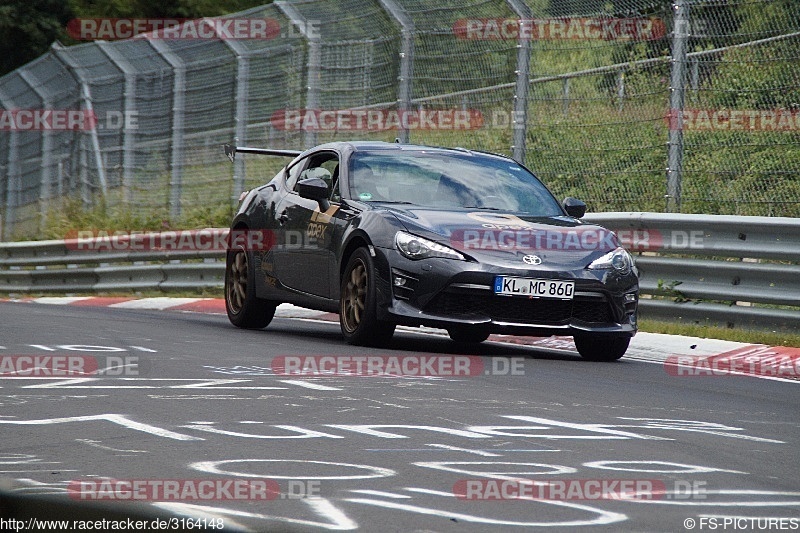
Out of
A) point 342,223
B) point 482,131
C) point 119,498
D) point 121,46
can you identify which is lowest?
point 119,498

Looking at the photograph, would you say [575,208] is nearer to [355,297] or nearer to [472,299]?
[472,299]

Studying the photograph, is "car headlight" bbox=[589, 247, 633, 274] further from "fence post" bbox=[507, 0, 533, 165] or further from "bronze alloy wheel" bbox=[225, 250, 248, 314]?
"fence post" bbox=[507, 0, 533, 165]

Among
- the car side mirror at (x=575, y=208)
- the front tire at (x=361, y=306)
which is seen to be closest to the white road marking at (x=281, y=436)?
the front tire at (x=361, y=306)

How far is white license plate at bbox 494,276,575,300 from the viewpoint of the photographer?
984 cm

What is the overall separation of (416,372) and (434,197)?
2.28 metres

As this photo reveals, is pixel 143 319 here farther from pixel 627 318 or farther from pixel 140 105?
pixel 140 105

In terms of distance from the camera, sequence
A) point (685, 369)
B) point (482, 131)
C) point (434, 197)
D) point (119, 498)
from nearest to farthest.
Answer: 1. point (119, 498)
2. point (685, 369)
3. point (434, 197)
4. point (482, 131)

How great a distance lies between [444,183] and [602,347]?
1675mm

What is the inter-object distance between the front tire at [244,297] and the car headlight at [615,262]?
10.6 ft

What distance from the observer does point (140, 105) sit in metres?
23.0

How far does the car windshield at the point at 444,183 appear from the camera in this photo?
36.1 feet

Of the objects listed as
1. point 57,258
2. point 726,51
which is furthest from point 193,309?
point 726,51

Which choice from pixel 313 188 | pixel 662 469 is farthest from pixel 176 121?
pixel 662 469

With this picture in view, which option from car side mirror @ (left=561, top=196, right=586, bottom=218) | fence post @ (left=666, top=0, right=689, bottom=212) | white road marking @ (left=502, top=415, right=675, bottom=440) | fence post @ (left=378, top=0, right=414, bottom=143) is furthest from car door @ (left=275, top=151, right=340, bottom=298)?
fence post @ (left=378, top=0, right=414, bottom=143)
